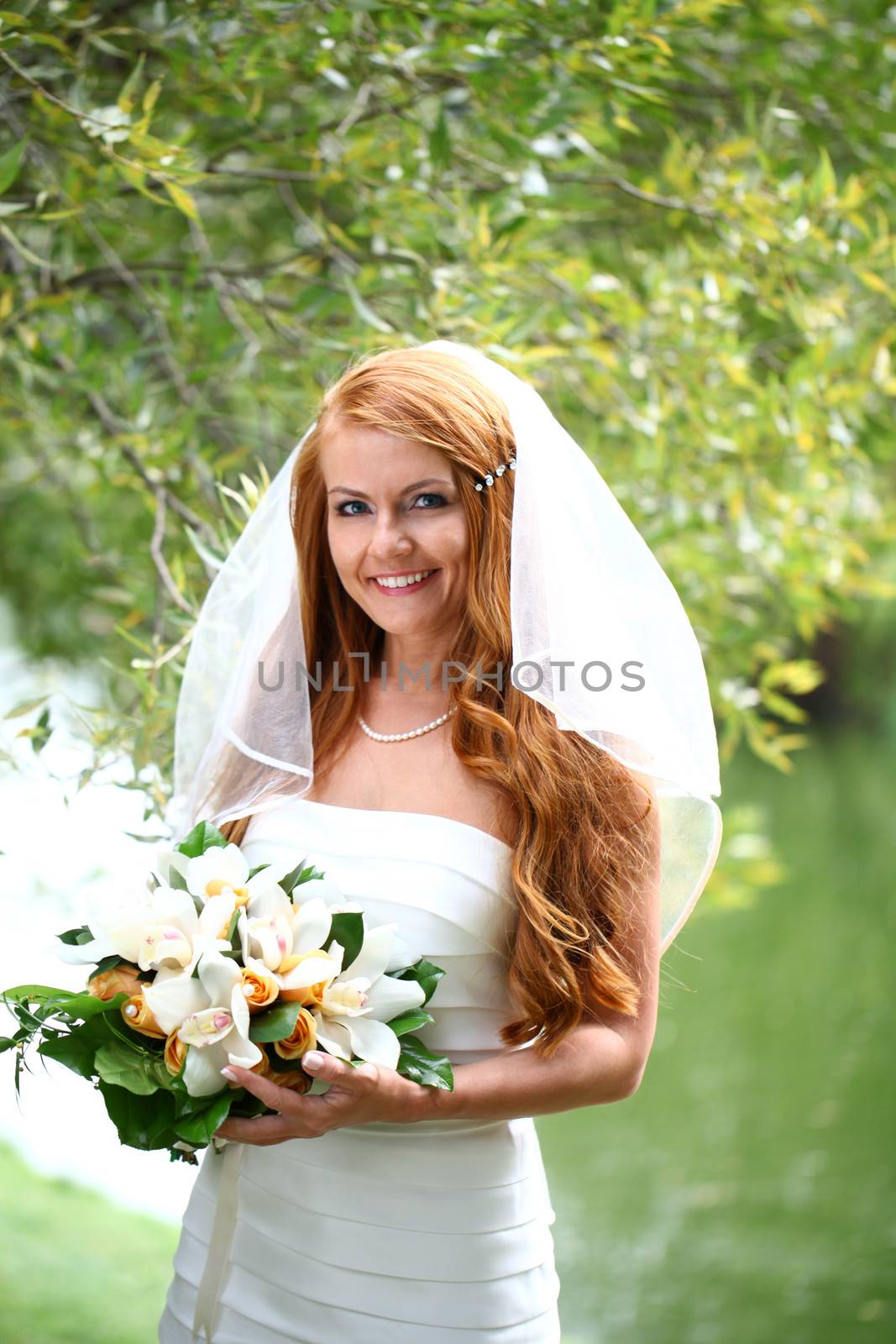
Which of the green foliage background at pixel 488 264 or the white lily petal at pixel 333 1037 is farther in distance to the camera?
the green foliage background at pixel 488 264

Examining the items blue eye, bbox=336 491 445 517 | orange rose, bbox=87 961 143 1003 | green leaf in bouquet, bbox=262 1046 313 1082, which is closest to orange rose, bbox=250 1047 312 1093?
green leaf in bouquet, bbox=262 1046 313 1082

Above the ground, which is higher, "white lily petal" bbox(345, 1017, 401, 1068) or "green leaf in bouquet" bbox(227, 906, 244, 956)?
"green leaf in bouquet" bbox(227, 906, 244, 956)

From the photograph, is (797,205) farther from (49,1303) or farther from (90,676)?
(90,676)

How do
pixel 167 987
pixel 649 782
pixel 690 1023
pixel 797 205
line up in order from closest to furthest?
pixel 167 987
pixel 649 782
pixel 797 205
pixel 690 1023

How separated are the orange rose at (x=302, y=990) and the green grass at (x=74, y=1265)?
2.74 metres

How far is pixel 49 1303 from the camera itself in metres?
3.94

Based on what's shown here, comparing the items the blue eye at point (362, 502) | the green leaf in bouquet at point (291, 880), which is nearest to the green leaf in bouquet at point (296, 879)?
the green leaf in bouquet at point (291, 880)

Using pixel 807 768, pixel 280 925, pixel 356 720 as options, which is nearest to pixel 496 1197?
pixel 280 925

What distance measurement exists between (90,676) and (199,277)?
3600 mm

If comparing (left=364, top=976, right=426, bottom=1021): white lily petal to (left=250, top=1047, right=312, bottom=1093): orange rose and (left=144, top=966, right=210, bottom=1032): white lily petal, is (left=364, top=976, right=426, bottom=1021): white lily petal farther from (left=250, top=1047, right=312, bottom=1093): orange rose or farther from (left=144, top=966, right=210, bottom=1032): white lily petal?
(left=144, top=966, right=210, bottom=1032): white lily petal

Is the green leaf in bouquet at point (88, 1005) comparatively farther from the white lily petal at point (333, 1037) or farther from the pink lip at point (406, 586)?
the pink lip at point (406, 586)

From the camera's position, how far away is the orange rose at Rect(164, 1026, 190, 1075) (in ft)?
5.40

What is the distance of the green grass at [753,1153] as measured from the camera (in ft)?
16.2

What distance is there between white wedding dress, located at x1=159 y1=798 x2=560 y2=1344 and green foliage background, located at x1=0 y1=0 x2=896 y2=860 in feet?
2.68
